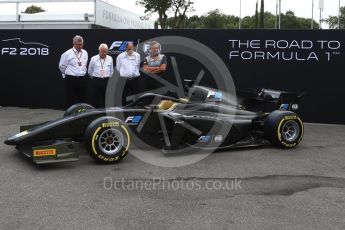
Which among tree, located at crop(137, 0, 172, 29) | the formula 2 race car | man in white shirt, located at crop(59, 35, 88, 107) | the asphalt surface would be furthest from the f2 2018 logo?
tree, located at crop(137, 0, 172, 29)

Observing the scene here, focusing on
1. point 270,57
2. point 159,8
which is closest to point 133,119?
point 270,57

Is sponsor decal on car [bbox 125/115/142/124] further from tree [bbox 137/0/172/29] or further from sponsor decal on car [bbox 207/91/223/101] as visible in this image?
tree [bbox 137/0/172/29]

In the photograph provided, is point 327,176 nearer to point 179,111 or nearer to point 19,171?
point 179,111

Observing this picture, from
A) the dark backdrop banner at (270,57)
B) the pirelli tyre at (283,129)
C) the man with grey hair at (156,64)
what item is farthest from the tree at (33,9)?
the pirelli tyre at (283,129)

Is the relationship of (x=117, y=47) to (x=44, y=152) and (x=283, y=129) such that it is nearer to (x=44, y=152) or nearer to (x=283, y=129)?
(x=283, y=129)

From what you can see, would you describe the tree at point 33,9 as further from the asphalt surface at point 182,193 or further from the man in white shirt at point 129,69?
the asphalt surface at point 182,193

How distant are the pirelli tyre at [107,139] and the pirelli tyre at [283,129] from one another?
87.4 inches

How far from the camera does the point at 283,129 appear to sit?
22.5 feet

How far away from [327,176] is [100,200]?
8.97 feet


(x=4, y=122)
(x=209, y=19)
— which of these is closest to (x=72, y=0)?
(x=4, y=122)

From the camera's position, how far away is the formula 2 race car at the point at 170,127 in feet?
18.7

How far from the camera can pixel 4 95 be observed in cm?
1169

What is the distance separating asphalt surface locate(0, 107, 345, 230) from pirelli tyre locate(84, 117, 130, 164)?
0.15 m

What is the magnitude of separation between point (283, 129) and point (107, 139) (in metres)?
2.71
